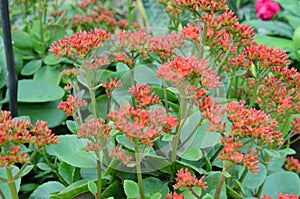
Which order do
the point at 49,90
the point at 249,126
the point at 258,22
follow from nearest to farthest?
the point at 249,126
the point at 49,90
the point at 258,22

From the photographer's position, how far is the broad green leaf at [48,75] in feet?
4.04

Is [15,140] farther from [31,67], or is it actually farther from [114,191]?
[31,67]

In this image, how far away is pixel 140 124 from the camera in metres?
0.59

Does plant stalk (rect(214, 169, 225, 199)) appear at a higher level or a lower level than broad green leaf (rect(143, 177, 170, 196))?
higher

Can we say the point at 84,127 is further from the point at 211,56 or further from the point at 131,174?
the point at 211,56

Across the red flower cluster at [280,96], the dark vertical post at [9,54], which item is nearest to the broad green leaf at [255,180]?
the red flower cluster at [280,96]

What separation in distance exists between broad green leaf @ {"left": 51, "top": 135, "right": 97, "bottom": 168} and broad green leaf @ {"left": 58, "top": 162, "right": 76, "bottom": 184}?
2.1 inches

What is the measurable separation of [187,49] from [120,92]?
16 cm

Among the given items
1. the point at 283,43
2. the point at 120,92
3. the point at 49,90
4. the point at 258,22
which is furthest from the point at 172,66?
the point at 258,22

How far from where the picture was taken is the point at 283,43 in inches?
94.3

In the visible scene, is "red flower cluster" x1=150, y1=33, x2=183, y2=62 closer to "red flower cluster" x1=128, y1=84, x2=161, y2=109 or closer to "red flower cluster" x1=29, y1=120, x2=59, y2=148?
"red flower cluster" x1=128, y1=84, x2=161, y2=109

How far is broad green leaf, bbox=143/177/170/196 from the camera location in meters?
0.74

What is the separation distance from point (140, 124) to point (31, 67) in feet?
2.44

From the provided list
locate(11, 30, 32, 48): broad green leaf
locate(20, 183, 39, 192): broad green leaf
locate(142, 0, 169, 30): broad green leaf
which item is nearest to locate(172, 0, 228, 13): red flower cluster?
locate(20, 183, 39, 192): broad green leaf
